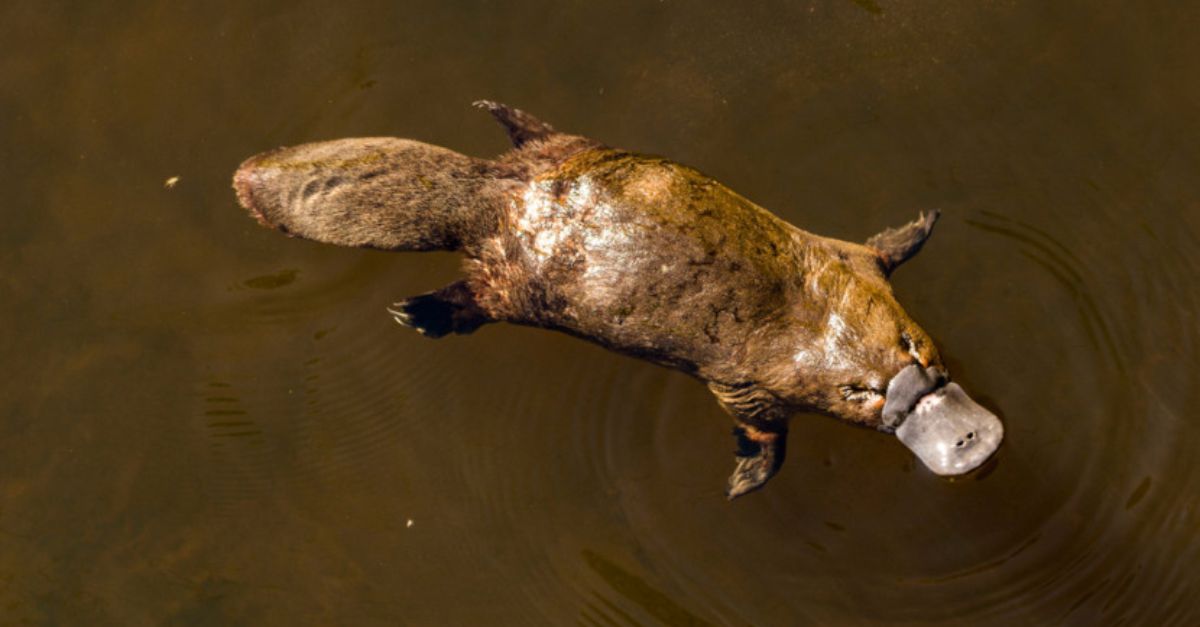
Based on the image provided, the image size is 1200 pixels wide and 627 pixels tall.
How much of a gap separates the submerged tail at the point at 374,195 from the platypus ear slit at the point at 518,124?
30cm

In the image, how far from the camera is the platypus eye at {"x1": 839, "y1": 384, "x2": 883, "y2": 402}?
3373 millimetres

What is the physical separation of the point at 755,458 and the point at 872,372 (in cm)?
76

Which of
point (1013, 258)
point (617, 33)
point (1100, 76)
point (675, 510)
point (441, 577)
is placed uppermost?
point (1100, 76)

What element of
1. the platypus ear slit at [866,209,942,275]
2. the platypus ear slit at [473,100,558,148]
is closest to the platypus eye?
the platypus ear slit at [866,209,942,275]

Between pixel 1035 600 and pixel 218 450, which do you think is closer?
pixel 1035 600

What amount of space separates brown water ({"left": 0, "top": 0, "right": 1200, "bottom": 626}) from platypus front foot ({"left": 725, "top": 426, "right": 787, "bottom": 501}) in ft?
0.79

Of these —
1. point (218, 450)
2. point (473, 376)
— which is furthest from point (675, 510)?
point (218, 450)

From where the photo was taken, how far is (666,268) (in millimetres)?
3174

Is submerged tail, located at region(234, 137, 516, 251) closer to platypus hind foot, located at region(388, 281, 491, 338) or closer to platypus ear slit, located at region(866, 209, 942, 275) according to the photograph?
platypus hind foot, located at region(388, 281, 491, 338)

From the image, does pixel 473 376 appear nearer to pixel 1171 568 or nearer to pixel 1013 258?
pixel 1013 258

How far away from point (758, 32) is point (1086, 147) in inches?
58.0

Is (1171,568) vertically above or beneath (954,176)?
beneath

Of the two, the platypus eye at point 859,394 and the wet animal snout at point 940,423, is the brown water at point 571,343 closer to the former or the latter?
the wet animal snout at point 940,423

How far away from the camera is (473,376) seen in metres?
4.40
